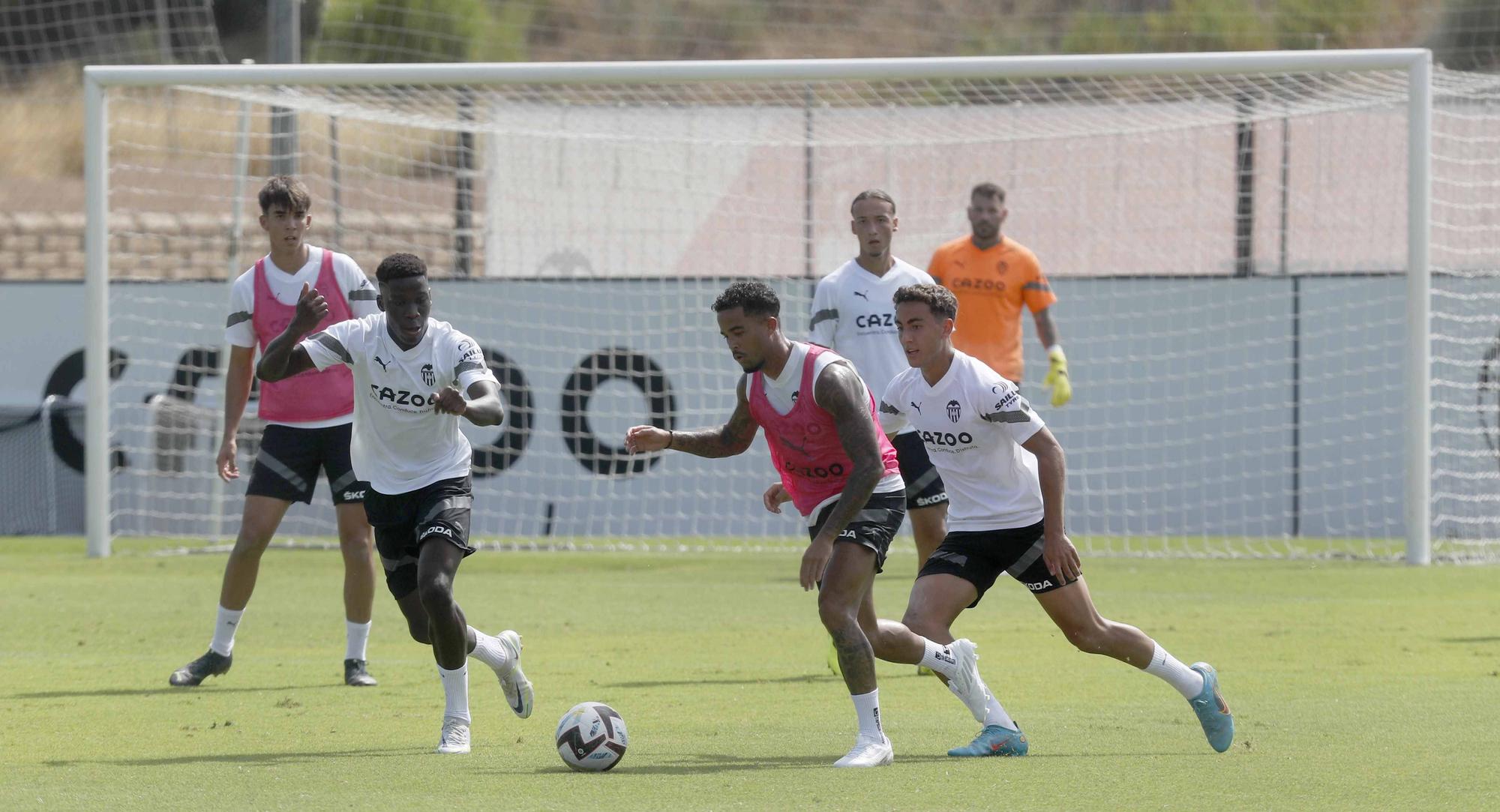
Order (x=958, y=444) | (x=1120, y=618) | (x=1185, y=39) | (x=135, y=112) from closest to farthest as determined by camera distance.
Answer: (x=958, y=444)
(x=1120, y=618)
(x=135, y=112)
(x=1185, y=39)

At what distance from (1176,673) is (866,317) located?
3045 millimetres

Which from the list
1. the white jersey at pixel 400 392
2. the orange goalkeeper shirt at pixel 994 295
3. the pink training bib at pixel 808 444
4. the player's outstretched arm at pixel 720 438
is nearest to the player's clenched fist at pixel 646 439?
the player's outstretched arm at pixel 720 438

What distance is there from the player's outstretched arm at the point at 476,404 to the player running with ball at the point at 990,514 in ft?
4.80

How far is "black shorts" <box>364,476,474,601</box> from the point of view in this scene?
6.59 m

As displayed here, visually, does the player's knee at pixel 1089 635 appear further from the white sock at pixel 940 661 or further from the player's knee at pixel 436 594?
the player's knee at pixel 436 594

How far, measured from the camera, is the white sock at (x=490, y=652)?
6.68 meters

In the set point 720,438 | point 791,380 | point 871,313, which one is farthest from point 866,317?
point 791,380

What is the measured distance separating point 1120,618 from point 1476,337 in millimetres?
5822

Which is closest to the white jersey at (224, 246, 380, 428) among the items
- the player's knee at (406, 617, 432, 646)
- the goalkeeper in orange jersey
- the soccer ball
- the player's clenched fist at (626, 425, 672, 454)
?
the player's knee at (406, 617, 432, 646)

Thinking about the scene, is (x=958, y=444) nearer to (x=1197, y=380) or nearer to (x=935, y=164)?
(x=1197, y=380)

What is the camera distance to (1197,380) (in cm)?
1583

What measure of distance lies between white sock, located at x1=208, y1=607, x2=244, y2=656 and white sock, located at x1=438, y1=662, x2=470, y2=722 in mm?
2068

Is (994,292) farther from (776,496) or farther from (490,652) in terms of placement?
(490,652)

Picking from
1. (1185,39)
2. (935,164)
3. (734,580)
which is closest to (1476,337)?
(935,164)
